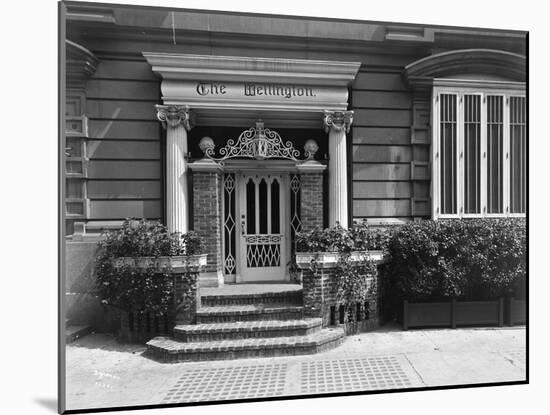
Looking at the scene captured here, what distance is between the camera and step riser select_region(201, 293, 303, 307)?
16.4ft

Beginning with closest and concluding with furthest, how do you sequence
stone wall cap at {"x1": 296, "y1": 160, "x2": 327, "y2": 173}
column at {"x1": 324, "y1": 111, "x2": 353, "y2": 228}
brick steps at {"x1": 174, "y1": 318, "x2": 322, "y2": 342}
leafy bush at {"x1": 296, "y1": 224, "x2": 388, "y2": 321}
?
brick steps at {"x1": 174, "y1": 318, "x2": 322, "y2": 342} < leafy bush at {"x1": 296, "y1": 224, "x2": 388, "y2": 321} < column at {"x1": 324, "y1": 111, "x2": 353, "y2": 228} < stone wall cap at {"x1": 296, "y1": 160, "x2": 327, "y2": 173}

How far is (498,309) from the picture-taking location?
206 inches

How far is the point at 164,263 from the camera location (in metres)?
4.66

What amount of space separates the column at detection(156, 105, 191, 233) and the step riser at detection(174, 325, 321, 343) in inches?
A: 67.9

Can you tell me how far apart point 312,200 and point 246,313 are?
2288 millimetres

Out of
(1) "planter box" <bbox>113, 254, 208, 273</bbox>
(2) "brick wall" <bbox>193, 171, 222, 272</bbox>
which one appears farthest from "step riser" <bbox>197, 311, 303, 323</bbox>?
(2) "brick wall" <bbox>193, 171, 222, 272</bbox>

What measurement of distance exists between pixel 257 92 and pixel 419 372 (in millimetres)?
4758

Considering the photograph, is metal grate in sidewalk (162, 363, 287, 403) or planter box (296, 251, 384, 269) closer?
metal grate in sidewalk (162, 363, 287, 403)

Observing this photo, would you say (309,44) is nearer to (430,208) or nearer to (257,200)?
(257,200)

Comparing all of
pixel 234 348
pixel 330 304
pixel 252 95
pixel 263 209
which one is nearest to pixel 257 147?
pixel 252 95

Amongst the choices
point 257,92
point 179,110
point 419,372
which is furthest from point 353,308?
point 179,110

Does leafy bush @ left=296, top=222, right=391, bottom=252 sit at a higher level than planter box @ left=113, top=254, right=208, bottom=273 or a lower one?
higher

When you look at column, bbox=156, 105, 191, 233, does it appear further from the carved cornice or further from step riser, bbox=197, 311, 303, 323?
step riser, bbox=197, 311, 303, 323

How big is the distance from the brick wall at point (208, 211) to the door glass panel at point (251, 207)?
67 centimetres
